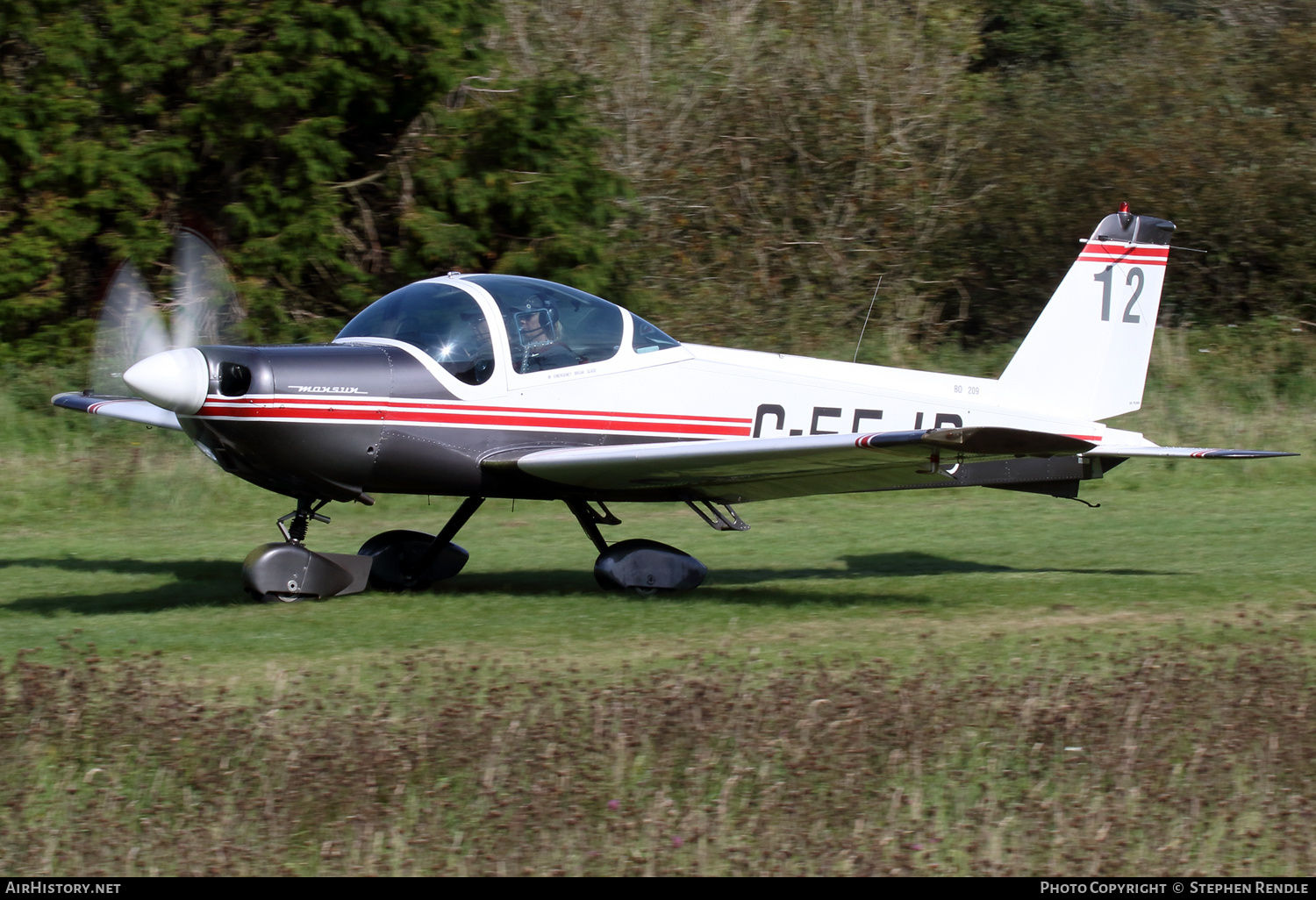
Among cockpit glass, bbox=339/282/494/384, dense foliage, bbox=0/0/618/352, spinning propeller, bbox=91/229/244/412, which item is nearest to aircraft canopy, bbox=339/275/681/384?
cockpit glass, bbox=339/282/494/384

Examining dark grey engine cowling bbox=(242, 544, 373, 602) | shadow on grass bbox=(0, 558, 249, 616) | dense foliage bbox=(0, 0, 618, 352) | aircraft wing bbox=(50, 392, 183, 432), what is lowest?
shadow on grass bbox=(0, 558, 249, 616)

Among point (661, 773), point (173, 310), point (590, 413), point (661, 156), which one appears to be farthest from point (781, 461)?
point (661, 156)

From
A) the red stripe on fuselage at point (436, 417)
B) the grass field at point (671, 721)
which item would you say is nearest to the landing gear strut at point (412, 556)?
the grass field at point (671, 721)

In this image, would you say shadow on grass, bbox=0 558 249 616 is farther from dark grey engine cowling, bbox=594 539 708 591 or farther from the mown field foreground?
dark grey engine cowling, bbox=594 539 708 591

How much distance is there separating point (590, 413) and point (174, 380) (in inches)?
93.3

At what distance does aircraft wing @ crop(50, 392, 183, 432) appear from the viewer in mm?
8750

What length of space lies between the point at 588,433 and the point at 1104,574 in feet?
12.4

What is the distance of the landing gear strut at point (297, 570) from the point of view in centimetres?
724

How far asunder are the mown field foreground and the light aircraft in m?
1.42

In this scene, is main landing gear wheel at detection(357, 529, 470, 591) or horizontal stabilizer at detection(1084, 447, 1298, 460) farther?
main landing gear wheel at detection(357, 529, 470, 591)

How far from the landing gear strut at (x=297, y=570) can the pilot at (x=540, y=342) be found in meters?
1.49

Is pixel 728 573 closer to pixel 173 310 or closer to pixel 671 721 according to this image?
pixel 671 721
